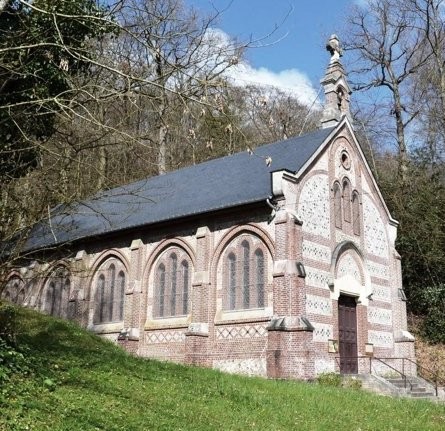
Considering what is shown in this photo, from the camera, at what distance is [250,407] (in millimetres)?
11109

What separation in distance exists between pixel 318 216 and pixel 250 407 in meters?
10.5

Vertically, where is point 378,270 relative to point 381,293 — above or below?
above

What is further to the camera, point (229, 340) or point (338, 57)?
point (338, 57)

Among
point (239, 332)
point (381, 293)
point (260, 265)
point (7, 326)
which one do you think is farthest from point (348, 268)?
point (7, 326)

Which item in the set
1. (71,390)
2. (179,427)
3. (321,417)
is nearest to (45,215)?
(71,390)

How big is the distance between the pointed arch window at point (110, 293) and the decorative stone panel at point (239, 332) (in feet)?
18.6

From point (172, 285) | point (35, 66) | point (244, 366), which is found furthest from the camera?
point (172, 285)

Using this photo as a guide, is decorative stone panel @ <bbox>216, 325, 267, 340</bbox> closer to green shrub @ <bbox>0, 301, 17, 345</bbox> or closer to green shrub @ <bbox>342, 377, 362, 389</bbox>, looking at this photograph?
green shrub @ <bbox>342, 377, 362, 389</bbox>

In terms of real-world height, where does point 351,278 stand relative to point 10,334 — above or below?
above

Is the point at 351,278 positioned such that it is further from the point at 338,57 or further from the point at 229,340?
the point at 338,57

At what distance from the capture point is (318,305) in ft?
64.5

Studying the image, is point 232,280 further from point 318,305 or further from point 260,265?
point 318,305

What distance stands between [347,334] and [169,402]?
12264 mm

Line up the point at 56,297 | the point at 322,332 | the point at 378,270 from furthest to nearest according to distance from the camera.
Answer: the point at 56,297, the point at 378,270, the point at 322,332
